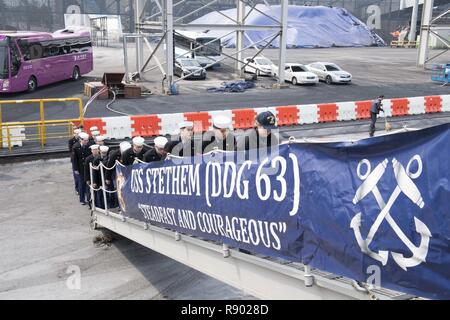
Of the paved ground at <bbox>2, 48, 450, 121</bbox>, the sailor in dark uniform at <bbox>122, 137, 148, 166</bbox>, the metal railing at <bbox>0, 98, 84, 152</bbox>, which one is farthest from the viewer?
the paved ground at <bbox>2, 48, 450, 121</bbox>

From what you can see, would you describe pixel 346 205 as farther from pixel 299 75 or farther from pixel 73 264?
pixel 299 75

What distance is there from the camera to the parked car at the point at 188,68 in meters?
38.4

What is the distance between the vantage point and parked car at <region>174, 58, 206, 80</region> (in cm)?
3838

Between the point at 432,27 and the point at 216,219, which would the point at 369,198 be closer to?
the point at 216,219

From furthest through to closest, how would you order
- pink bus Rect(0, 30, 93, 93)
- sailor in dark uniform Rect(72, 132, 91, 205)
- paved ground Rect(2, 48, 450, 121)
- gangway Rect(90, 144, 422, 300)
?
pink bus Rect(0, 30, 93, 93) → paved ground Rect(2, 48, 450, 121) → sailor in dark uniform Rect(72, 132, 91, 205) → gangway Rect(90, 144, 422, 300)

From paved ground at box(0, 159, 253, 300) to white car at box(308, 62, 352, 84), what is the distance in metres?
27.0

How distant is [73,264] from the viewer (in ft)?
31.1

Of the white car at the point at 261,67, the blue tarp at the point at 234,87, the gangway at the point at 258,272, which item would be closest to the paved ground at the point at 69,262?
the gangway at the point at 258,272

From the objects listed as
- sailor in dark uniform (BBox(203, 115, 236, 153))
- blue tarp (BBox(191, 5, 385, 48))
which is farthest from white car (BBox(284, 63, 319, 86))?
blue tarp (BBox(191, 5, 385, 48))

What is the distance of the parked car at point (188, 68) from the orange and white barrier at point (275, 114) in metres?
17.3

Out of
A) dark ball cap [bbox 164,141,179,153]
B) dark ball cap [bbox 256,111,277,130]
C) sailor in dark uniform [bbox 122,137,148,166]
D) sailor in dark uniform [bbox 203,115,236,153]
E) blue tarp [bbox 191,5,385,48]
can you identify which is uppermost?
blue tarp [bbox 191,5,385,48]

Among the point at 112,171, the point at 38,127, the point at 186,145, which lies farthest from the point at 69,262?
the point at 38,127

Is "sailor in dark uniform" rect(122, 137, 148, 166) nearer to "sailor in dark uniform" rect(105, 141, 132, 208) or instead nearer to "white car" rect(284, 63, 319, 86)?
"sailor in dark uniform" rect(105, 141, 132, 208)

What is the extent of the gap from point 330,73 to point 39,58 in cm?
2041
